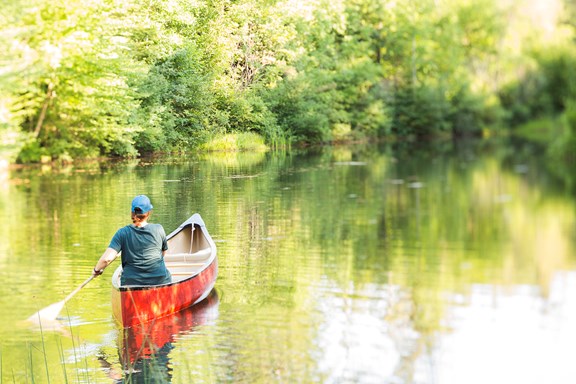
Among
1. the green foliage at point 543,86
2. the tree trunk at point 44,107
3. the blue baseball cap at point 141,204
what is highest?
the green foliage at point 543,86

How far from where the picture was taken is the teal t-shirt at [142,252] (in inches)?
252

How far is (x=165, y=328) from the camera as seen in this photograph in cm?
832

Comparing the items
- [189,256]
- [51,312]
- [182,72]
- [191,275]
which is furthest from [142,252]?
[51,312]

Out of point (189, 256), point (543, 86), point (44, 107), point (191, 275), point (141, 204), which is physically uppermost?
point (543, 86)

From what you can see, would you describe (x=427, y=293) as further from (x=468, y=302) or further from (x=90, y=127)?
(x=90, y=127)

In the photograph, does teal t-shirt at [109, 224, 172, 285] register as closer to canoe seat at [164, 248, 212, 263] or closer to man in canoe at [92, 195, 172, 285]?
man in canoe at [92, 195, 172, 285]

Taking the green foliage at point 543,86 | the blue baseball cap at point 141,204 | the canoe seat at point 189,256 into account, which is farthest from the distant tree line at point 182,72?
the green foliage at point 543,86

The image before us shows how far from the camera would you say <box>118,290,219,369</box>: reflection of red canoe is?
7.81 m

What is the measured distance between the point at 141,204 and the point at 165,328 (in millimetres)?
2600

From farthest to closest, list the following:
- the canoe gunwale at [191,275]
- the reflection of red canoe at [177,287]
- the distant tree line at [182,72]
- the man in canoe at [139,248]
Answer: the reflection of red canoe at [177,287] < the canoe gunwale at [191,275] < the man in canoe at [139,248] < the distant tree line at [182,72]

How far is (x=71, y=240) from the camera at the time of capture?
8430 millimetres

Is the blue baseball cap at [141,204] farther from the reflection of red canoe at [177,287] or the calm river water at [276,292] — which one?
the reflection of red canoe at [177,287]

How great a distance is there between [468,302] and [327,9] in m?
7.14

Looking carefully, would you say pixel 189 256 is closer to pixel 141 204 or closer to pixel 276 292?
pixel 276 292
